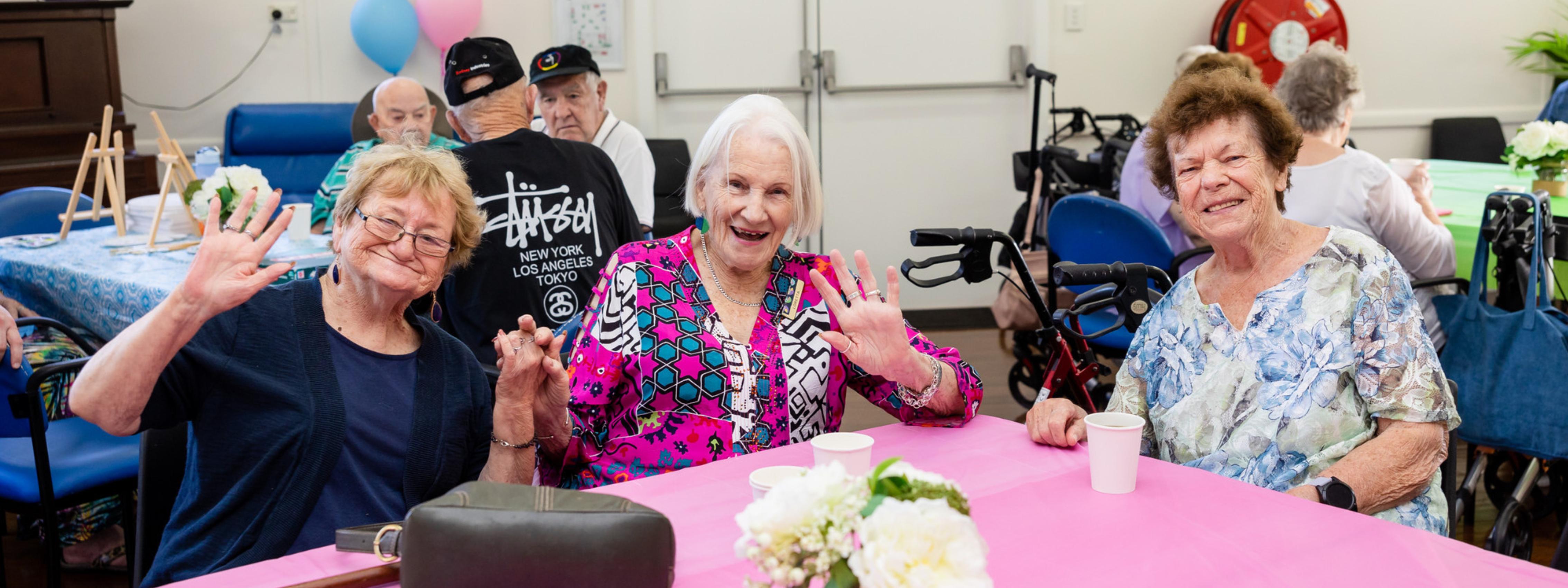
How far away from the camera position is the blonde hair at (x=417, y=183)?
167 centimetres

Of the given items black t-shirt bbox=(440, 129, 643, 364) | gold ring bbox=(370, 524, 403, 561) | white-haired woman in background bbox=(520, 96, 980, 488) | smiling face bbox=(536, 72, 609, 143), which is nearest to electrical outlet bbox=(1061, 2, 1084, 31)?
smiling face bbox=(536, 72, 609, 143)

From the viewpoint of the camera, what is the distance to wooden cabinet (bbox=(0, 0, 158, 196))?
17.0 feet

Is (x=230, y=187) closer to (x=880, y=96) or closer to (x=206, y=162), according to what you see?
(x=206, y=162)

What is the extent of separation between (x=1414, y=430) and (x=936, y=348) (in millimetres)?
709

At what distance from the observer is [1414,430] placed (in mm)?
1576

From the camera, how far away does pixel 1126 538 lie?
1.28 metres

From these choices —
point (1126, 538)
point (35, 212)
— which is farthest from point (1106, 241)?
point (35, 212)

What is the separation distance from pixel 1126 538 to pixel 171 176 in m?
3.53

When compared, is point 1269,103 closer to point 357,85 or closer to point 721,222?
point 721,222

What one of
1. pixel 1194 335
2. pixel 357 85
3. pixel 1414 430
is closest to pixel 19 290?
pixel 357 85

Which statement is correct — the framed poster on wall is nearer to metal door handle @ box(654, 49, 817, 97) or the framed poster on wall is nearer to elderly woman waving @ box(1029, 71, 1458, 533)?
metal door handle @ box(654, 49, 817, 97)

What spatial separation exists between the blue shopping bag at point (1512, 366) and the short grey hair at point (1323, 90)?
2.61 feet

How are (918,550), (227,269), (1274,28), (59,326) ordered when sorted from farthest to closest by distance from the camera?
(1274,28) → (59,326) → (227,269) → (918,550)

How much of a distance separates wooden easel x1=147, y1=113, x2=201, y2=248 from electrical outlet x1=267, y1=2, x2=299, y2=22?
2538mm
